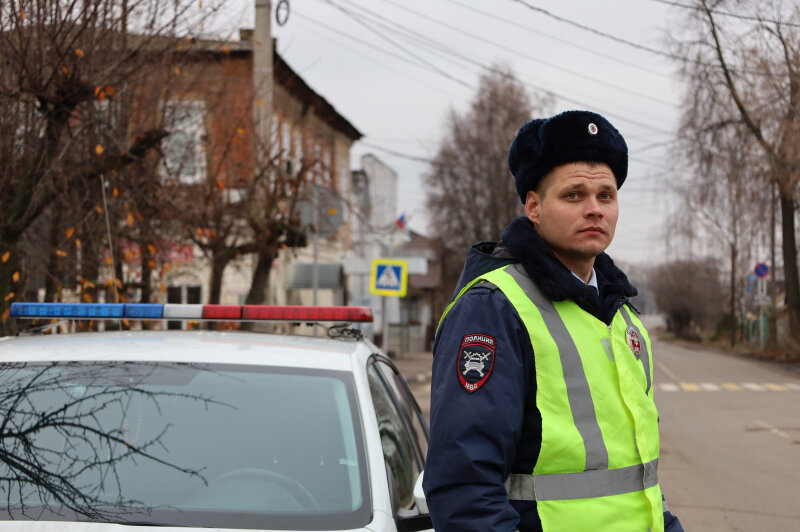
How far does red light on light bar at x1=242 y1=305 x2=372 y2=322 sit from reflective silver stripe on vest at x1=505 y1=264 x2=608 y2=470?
170 centimetres

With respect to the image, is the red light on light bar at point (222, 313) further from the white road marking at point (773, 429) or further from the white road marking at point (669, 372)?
the white road marking at point (669, 372)

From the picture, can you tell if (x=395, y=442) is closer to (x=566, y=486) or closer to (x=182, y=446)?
(x=182, y=446)

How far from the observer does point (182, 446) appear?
10.3 feet

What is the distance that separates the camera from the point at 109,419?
3240 millimetres

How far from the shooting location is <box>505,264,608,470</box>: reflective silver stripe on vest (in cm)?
208

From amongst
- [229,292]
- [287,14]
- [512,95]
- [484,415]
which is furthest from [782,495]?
[512,95]

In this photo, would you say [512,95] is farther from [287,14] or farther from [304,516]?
[304,516]

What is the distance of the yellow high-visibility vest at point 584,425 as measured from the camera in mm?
2035

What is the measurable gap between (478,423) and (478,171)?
45.6m

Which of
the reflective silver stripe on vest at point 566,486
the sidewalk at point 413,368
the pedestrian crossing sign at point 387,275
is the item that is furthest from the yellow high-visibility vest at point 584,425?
the pedestrian crossing sign at point 387,275

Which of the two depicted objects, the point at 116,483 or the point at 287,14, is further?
the point at 287,14

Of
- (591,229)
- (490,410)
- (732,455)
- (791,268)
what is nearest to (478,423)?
(490,410)

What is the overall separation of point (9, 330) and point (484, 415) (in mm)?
6914

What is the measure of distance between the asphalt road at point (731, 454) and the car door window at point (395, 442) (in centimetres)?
373
